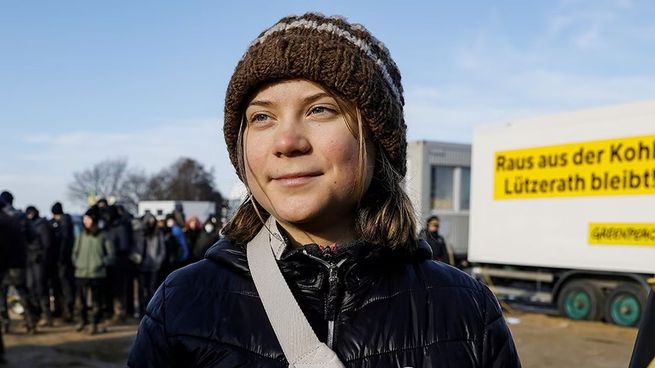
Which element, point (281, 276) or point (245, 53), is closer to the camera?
point (281, 276)

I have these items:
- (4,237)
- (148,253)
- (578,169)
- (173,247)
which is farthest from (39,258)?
(578,169)

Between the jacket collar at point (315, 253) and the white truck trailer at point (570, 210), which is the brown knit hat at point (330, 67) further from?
the white truck trailer at point (570, 210)

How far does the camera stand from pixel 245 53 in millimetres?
1654

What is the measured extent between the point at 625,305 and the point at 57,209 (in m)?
9.31

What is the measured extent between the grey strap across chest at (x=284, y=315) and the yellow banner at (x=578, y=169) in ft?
32.8

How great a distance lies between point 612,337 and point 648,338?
9.73 meters

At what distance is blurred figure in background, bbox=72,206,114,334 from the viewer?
9.53m

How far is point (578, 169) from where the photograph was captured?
1144 cm

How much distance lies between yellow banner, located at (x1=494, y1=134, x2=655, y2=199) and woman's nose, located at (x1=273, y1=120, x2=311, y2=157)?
998cm

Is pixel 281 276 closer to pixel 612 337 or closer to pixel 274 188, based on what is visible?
pixel 274 188

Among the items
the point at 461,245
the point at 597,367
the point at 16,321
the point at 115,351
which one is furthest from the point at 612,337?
the point at 16,321

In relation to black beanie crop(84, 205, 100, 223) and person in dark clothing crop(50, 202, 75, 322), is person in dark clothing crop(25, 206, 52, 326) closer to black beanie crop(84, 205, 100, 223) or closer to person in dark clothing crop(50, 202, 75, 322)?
person in dark clothing crop(50, 202, 75, 322)

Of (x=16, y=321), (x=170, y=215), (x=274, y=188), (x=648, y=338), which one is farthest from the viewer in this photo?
(x=170, y=215)

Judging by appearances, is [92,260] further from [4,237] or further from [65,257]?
[4,237]
